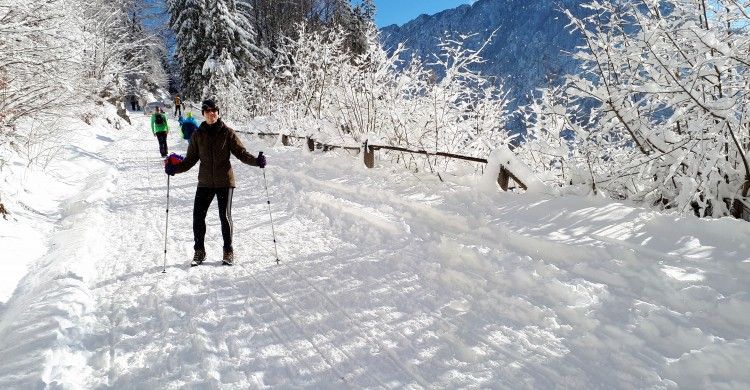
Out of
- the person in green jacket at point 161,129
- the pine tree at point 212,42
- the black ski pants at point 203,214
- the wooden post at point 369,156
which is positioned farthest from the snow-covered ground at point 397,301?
the pine tree at point 212,42

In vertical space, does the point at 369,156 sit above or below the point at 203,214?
above

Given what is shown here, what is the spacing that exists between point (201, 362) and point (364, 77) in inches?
382

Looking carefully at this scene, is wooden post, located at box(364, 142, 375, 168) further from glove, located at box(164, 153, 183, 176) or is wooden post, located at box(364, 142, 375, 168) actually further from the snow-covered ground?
glove, located at box(164, 153, 183, 176)

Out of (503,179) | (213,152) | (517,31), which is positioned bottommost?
(503,179)

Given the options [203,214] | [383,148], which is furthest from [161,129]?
[203,214]

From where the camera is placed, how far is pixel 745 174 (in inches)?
176

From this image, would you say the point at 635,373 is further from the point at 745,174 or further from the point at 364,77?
the point at 364,77

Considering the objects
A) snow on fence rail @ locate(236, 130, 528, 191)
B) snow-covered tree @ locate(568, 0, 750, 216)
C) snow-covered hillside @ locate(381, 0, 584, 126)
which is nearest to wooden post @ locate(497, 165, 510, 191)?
snow on fence rail @ locate(236, 130, 528, 191)

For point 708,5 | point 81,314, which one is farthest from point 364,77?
point 81,314

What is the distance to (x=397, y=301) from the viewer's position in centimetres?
396

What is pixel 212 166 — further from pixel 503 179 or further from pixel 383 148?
pixel 383 148

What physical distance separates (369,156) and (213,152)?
552 centimetres

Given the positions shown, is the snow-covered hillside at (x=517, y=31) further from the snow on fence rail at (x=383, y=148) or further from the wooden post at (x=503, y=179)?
the wooden post at (x=503, y=179)

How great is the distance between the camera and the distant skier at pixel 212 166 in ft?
16.7
